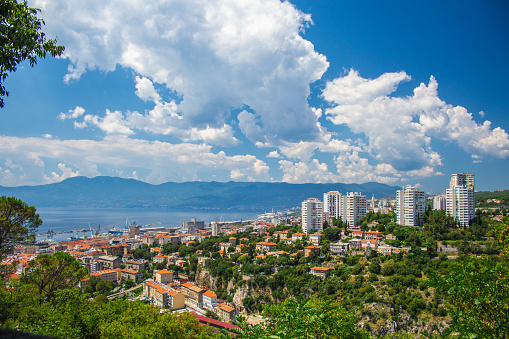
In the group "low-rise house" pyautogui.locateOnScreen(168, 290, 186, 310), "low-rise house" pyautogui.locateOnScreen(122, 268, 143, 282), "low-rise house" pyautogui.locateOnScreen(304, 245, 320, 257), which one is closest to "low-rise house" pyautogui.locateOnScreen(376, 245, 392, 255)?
"low-rise house" pyautogui.locateOnScreen(304, 245, 320, 257)

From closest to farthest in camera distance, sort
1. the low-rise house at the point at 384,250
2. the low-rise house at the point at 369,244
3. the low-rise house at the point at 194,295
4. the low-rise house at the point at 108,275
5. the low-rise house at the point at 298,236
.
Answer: the low-rise house at the point at 194,295 → the low-rise house at the point at 384,250 → the low-rise house at the point at 369,244 → the low-rise house at the point at 108,275 → the low-rise house at the point at 298,236

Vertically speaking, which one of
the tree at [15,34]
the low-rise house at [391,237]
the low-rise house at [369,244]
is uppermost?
the tree at [15,34]

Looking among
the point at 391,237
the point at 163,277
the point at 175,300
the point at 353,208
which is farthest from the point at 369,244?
the point at 163,277

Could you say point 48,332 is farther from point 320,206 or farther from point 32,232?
point 320,206

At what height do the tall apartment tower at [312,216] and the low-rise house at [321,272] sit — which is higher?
the tall apartment tower at [312,216]

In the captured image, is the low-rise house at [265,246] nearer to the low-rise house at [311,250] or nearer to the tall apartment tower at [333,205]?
the low-rise house at [311,250]

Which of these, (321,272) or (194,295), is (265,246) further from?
(194,295)

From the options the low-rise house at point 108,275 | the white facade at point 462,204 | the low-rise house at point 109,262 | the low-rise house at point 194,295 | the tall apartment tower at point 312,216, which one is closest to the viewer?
the low-rise house at point 194,295

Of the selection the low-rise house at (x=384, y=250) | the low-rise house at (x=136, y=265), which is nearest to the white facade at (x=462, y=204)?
the low-rise house at (x=384, y=250)
